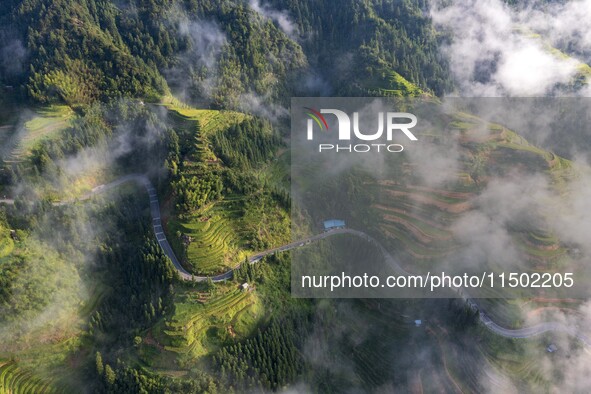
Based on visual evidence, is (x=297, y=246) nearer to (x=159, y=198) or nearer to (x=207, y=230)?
(x=207, y=230)

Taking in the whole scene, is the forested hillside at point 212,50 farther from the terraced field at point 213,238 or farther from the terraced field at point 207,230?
the terraced field at point 213,238

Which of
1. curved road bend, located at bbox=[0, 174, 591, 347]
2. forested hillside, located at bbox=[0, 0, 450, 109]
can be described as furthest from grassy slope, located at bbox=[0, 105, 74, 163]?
curved road bend, located at bbox=[0, 174, 591, 347]

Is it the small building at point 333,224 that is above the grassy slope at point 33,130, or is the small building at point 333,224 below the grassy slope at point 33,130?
below

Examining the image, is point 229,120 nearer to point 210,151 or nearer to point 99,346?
point 210,151

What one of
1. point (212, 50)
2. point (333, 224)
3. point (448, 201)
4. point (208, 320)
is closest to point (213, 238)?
point (208, 320)

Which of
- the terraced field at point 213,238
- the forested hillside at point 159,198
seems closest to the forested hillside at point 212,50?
the forested hillside at point 159,198

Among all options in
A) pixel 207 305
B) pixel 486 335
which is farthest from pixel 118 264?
pixel 486 335


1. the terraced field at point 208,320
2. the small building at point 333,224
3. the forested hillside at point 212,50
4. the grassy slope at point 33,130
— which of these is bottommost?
the terraced field at point 208,320
